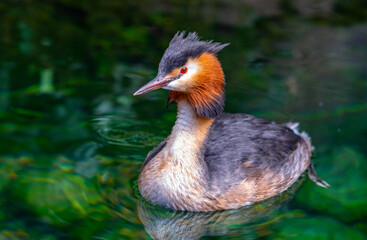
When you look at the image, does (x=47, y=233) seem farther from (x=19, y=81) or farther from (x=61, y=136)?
(x=19, y=81)

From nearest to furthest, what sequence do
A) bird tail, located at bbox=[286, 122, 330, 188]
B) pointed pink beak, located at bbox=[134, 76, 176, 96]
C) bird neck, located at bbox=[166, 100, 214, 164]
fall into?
pointed pink beak, located at bbox=[134, 76, 176, 96] < bird neck, located at bbox=[166, 100, 214, 164] < bird tail, located at bbox=[286, 122, 330, 188]

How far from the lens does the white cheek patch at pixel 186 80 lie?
15.7 feet

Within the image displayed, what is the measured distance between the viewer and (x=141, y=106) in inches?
278

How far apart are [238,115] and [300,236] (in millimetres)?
1556

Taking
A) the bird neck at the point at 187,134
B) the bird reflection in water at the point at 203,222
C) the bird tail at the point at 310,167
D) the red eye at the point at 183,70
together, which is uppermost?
the red eye at the point at 183,70

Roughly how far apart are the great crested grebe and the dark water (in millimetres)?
141

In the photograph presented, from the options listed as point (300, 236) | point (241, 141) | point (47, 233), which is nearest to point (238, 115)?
point (241, 141)

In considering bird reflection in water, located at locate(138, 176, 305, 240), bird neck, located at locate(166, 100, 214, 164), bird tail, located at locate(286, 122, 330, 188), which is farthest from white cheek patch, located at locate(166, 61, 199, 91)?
Result: bird tail, located at locate(286, 122, 330, 188)

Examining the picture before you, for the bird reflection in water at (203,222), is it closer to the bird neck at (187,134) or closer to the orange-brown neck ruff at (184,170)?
the orange-brown neck ruff at (184,170)

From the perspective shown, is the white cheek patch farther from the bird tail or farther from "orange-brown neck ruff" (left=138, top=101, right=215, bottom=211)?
the bird tail

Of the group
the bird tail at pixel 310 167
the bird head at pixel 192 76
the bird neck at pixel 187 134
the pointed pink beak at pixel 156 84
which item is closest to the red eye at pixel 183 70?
the bird head at pixel 192 76

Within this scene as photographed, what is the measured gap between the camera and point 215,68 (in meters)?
4.98

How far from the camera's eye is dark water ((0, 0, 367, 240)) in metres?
5.06

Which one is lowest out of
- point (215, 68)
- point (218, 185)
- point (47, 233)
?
point (47, 233)
